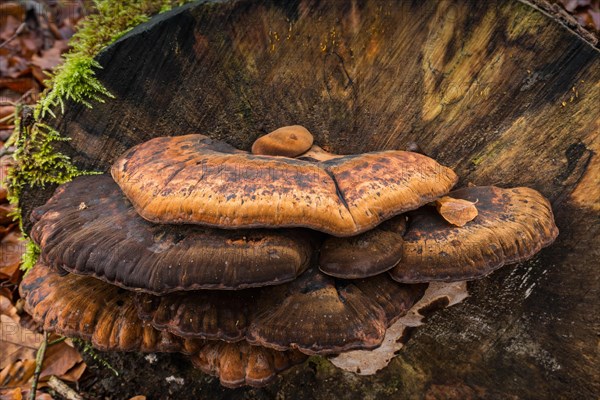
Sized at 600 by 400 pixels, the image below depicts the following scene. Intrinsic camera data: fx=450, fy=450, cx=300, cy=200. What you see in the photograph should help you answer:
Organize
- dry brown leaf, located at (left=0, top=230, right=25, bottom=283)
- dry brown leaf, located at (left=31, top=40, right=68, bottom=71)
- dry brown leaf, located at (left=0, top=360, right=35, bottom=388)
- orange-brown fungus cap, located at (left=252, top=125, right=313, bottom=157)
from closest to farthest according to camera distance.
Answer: orange-brown fungus cap, located at (left=252, top=125, right=313, bottom=157) < dry brown leaf, located at (left=0, top=360, right=35, bottom=388) < dry brown leaf, located at (left=0, top=230, right=25, bottom=283) < dry brown leaf, located at (left=31, top=40, right=68, bottom=71)

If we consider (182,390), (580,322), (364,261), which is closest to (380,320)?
(364,261)

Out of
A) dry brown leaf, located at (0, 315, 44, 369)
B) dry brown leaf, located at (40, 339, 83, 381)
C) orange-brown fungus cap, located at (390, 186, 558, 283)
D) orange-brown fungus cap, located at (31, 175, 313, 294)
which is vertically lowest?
dry brown leaf, located at (0, 315, 44, 369)

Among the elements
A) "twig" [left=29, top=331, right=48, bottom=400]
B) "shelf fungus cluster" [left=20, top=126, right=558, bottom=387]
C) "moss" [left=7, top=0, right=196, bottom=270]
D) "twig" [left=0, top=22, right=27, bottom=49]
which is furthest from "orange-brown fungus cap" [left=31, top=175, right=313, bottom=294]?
"twig" [left=0, top=22, right=27, bottom=49]

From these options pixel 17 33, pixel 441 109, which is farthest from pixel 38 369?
pixel 17 33

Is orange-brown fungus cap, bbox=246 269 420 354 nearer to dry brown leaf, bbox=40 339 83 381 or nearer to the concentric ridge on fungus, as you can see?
the concentric ridge on fungus

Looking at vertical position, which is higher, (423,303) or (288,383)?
(423,303)

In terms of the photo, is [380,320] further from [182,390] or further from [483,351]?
A: [182,390]

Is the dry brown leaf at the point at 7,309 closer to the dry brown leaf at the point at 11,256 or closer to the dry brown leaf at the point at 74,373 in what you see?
the dry brown leaf at the point at 11,256
